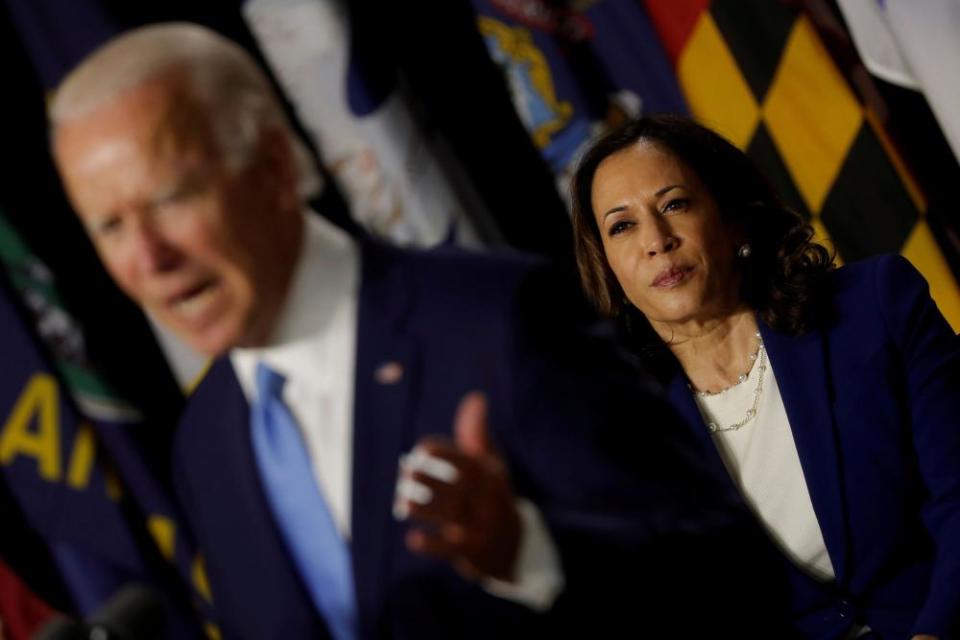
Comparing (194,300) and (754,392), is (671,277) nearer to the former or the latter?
(754,392)

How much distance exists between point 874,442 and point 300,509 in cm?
57

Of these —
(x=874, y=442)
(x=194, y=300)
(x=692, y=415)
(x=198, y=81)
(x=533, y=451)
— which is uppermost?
(x=198, y=81)

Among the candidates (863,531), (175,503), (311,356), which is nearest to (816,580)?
(863,531)

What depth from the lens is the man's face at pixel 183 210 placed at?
3.03ft

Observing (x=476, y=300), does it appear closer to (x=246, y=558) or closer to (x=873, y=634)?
(x=246, y=558)

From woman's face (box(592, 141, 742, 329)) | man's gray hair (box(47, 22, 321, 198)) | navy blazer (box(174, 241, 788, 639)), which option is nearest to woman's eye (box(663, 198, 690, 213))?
woman's face (box(592, 141, 742, 329))

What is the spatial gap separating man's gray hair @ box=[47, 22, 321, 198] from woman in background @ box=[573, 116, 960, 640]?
339 millimetres

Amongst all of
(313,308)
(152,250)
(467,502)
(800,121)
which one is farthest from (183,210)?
(800,121)

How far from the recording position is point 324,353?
0.97m

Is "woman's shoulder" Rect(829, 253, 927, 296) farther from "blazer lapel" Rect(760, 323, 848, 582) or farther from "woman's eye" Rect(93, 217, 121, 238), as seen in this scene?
"woman's eye" Rect(93, 217, 121, 238)

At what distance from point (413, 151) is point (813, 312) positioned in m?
0.47

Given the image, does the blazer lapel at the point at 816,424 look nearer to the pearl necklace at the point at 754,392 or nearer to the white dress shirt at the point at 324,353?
the pearl necklace at the point at 754,392

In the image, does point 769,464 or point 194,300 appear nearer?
point 194,300

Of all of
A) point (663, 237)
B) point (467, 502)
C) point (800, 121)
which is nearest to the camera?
point (467, 502)
